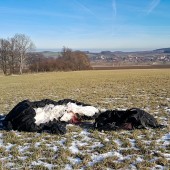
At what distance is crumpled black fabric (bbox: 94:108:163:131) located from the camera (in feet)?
28.4

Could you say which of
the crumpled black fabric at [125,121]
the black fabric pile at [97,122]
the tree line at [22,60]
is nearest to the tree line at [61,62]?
the tree line at [22,60]

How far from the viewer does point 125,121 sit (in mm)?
8859

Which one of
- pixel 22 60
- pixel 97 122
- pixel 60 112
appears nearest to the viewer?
pixel 97 122

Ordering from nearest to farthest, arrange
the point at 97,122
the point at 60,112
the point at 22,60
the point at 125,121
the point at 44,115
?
the point at 125,121 < the point at 97,122 < the point at 44,115 < the point at 60,112 < the point at 22,60

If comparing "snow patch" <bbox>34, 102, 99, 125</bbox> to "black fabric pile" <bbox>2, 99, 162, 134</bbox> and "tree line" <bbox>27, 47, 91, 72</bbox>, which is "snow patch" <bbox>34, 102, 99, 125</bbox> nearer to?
"black fabric pile" <bbox>2, 99, 162, 134</bbox>

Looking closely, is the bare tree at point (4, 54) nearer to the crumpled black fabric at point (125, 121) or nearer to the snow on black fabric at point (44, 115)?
the snow on black fabric at point (44, 115)

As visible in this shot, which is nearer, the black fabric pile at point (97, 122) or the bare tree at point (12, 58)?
the black fabric pile at point (97, 122)

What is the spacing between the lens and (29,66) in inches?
3413

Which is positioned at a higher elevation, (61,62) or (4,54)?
(4,54)

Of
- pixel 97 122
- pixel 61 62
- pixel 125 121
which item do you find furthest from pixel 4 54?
pixel 125 121

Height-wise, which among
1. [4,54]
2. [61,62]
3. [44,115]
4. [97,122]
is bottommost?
[61,62]

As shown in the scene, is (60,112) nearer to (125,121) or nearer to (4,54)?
(125,121)

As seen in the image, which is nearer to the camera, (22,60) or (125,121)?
(125,121)

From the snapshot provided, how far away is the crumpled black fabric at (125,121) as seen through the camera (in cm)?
866
